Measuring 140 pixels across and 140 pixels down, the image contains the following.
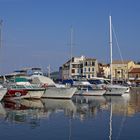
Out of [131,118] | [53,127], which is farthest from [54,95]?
[53,127]

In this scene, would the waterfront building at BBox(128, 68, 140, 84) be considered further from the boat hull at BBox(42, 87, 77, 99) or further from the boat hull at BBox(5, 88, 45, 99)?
the boat hull at BBox(5, 88, 45, 99)

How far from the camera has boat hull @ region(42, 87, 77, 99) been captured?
56656 mm

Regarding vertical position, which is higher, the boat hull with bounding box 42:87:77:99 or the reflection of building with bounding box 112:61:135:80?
the reflection of building with bounding box 112:61:135:80

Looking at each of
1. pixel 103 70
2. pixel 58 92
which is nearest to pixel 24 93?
pixel 58 92

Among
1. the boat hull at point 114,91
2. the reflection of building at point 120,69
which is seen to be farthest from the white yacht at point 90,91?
the reflection of building at point 120,69

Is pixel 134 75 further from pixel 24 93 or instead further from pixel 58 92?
pixel 24 93

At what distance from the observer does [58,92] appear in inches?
2235

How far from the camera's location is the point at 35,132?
2359 cm

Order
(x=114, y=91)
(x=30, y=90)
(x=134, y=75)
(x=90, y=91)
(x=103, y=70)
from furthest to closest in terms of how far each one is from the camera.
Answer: (x=134, y=75), (x=103, y=70), (x=114, y=91), (x=90, y=91), (x=30, y=90)

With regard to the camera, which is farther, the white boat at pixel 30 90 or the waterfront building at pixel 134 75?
the waterfront building at pixel 134 75

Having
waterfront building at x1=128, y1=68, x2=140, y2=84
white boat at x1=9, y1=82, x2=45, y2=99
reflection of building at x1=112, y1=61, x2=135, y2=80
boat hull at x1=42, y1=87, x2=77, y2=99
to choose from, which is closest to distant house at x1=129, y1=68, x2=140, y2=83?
waterfront building at x1=128, y1=68, x2=140, y2=84

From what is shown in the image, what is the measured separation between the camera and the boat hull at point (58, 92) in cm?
5666

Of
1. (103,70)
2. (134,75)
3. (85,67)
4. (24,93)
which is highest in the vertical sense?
(85,67)

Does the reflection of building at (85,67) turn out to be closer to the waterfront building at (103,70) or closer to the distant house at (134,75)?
the waterfront building at (103,70)
